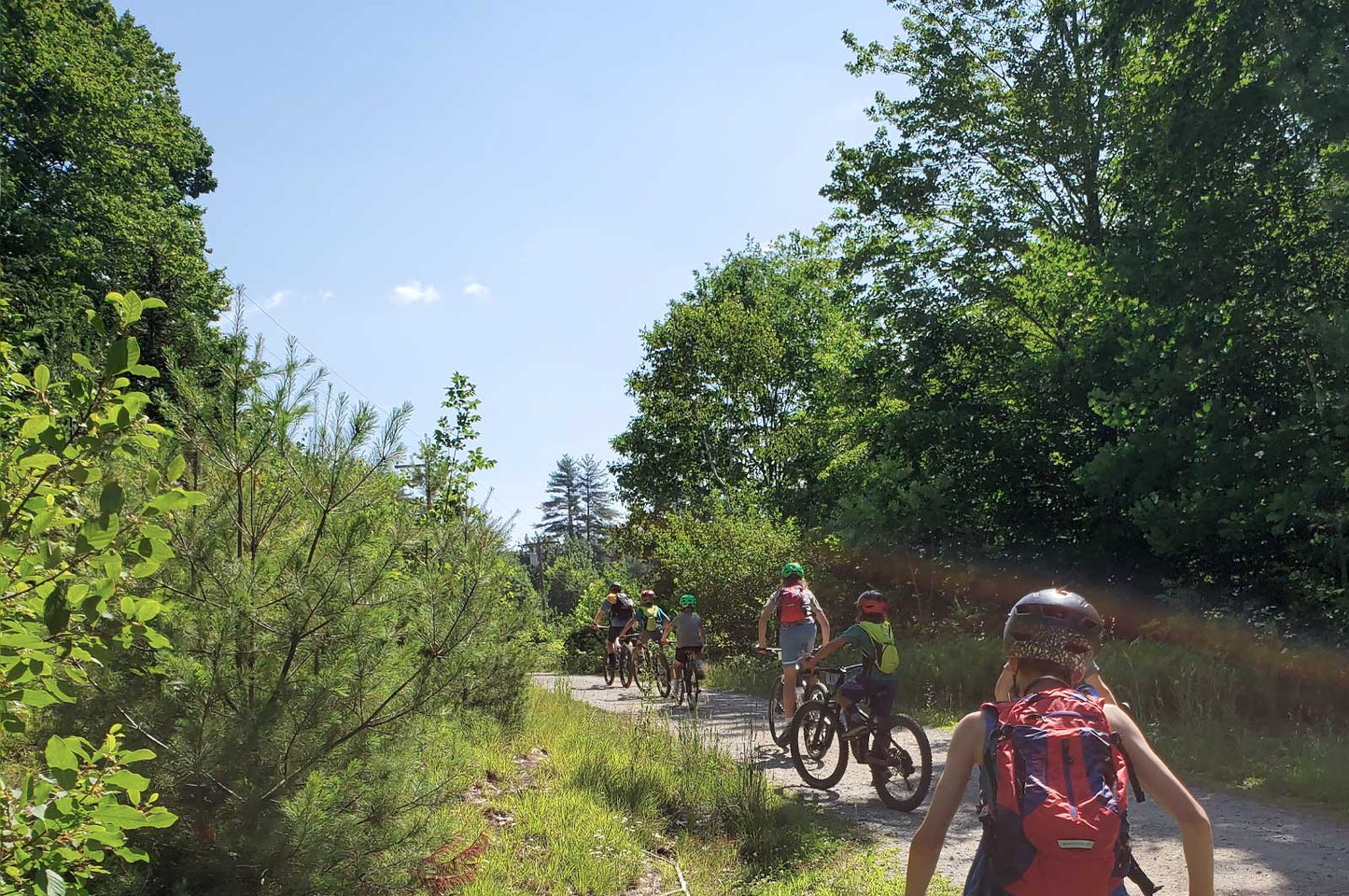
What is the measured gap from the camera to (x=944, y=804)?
8.30 feet

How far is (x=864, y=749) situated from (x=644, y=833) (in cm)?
226

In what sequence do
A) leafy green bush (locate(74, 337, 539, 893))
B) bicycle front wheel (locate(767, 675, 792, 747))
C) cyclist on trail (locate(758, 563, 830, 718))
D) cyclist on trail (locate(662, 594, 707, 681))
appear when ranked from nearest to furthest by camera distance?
leafy green bush (locate(74, 337, 539, 893)) < cyclist on trail (locate(758, 563, 830, 718)) < bicycle front wheel (locate(767, 675, 792, 747)) < cyclist on trail (locate(662, 594, 707, 681))

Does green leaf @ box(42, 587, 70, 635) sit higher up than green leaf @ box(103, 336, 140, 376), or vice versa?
green leaf @ box(103, 336, 140, 376)

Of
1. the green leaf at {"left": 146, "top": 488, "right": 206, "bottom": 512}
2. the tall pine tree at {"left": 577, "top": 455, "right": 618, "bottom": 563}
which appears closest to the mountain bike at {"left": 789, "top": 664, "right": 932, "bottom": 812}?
the green leaf at {"left": 146, "top": 488, "right": 206, "bottom": 512}

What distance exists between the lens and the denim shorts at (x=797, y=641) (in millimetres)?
10719

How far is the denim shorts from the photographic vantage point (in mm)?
10719

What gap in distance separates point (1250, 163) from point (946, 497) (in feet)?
24.2

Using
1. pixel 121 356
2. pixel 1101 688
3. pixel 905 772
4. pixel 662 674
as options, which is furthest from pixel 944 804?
pixel 662 674

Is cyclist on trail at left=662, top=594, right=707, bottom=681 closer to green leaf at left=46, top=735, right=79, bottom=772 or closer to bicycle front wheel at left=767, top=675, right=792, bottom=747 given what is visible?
bicycle front wheel at left=767, top=675, right=792, bottom=747

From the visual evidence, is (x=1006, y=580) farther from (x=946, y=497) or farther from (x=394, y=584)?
(x=394, y=584)

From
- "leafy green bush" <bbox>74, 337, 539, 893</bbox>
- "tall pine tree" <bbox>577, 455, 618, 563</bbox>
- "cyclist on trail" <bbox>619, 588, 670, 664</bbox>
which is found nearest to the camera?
"leafy green bush" <bbox>74, 337, 539, 893</bbox>

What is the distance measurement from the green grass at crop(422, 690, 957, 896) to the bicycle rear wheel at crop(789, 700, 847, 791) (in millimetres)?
669

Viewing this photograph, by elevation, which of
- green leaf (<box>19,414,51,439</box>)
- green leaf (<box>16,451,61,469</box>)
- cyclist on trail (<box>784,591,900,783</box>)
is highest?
green leaf (<box>19,414,51,439</box>)

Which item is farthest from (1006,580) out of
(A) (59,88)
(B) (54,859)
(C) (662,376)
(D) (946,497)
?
(C) (662,376)
